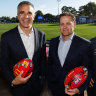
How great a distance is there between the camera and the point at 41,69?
2473 mm

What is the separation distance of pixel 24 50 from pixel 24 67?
24 cm

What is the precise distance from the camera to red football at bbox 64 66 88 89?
2.13m

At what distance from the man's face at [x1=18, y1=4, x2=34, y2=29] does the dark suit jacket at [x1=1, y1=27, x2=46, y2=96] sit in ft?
0.51

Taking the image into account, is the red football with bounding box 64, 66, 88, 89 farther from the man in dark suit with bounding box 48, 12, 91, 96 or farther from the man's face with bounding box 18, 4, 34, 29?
the man's face with bounding box 18, 4, 34, 29

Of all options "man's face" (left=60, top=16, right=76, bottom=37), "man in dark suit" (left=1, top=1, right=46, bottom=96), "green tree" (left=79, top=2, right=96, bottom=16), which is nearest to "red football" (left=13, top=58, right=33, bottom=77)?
"man in dark suit" (left=1, top=1, right=46, bottom=96)

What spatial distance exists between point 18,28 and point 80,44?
3.19ft

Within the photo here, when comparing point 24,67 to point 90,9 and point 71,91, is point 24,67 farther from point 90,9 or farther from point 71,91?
point 90,9

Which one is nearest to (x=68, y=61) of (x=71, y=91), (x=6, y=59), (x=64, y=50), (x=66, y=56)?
(x=66, y=56)

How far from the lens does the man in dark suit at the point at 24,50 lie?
2117mm

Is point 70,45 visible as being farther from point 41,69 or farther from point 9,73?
point 9,73

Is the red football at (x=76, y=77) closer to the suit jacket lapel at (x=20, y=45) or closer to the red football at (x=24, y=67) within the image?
the red football at (x=24, y=67)

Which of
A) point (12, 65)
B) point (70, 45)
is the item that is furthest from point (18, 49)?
point (70, 45)

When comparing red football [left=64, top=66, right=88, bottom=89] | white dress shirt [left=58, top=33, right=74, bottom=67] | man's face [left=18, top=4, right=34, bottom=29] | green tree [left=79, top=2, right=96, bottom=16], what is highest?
green tree [left=79, top=2, right=96, bottom=16]

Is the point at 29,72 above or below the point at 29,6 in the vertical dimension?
below
